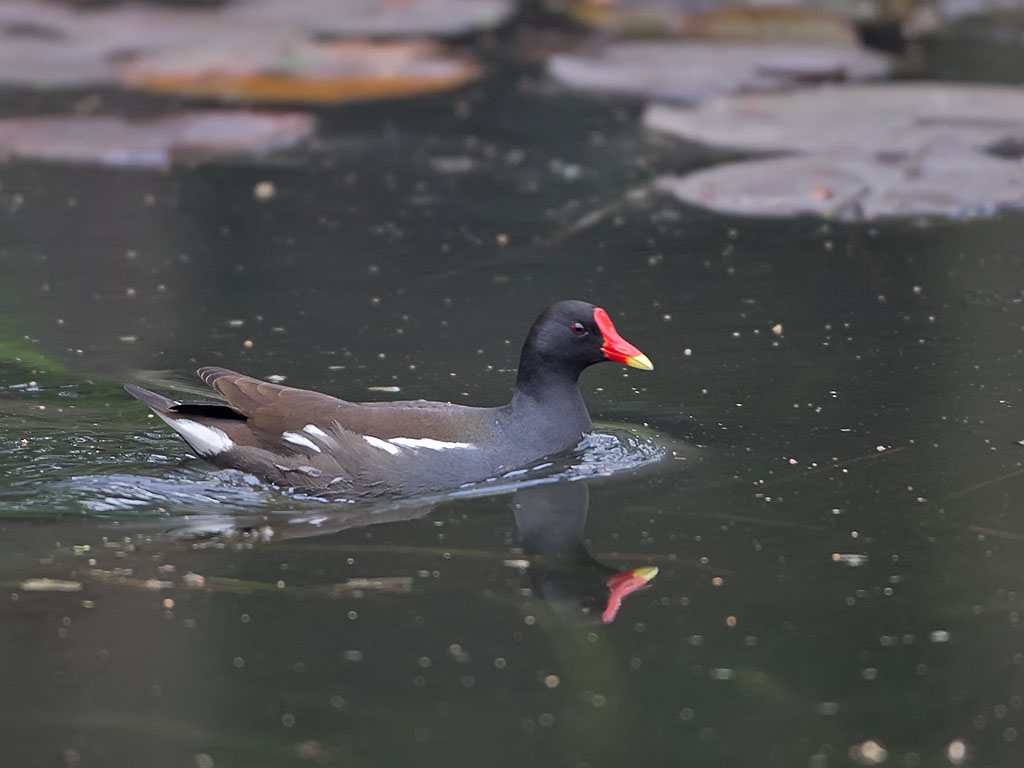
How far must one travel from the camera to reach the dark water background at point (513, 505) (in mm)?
3895

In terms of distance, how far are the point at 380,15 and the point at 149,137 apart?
4346 millimetres

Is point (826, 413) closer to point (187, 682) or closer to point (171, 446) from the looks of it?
point (171, 446)

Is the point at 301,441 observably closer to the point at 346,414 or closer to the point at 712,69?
the point at 346,414

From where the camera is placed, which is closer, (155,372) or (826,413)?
(826,413)

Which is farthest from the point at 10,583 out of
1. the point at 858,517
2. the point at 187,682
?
the point at 858,517

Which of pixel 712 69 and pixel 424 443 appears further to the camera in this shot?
pixel 712 69

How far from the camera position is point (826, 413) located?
610 centimetres

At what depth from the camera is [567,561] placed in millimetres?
4867

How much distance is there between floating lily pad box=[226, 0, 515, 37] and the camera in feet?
45.7

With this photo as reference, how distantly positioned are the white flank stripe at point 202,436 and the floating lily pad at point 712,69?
22.1ft

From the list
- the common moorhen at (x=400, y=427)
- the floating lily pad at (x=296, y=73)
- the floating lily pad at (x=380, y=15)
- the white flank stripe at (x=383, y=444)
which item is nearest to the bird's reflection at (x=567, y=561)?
the common moorhen at (x=400, y=427)

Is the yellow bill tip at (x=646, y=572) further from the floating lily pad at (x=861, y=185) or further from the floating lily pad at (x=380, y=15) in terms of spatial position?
the floating lily pad at (x=380, y=15)

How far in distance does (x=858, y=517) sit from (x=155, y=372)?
2.95 metres

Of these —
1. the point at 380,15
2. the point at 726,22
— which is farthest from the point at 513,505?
the point at 380,15
